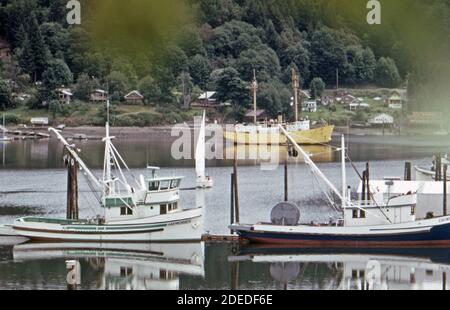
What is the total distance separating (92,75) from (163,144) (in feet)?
103

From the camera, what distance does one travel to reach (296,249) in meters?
42.8

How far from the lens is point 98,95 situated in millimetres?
126188

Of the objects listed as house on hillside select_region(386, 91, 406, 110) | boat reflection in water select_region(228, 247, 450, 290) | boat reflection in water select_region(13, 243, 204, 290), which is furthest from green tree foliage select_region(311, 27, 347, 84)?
boat reflection in water select_region(228, 247, 450, 290)

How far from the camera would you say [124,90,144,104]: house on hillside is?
126000 mm

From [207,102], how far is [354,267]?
286ft

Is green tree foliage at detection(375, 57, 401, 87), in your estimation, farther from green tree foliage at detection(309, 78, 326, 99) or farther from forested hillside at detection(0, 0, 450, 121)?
green tree foliage at detection(309, 78, 326, 99)

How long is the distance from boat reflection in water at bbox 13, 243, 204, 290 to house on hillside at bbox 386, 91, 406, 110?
303ft

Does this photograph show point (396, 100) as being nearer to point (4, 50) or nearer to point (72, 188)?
point (4, 50)

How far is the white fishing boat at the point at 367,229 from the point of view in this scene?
140 ft

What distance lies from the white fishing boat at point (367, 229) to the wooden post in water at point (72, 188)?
617cm
